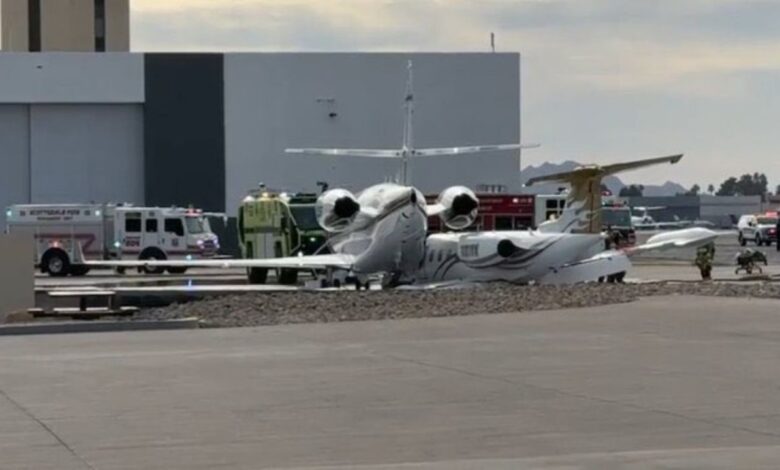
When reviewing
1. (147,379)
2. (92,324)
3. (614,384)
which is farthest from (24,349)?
(614,384)

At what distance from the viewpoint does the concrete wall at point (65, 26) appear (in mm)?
88125

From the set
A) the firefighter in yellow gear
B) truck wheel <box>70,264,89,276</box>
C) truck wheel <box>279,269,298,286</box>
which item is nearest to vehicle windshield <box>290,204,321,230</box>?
Result: truck wheel <box>279,269,298,286</box>

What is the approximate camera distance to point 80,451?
1186 cm

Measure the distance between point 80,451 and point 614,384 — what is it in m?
6.28

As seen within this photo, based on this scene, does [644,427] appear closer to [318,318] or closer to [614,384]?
[614,384]

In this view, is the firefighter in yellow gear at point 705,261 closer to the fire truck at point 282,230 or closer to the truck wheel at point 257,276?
the fire truck at point 282,230

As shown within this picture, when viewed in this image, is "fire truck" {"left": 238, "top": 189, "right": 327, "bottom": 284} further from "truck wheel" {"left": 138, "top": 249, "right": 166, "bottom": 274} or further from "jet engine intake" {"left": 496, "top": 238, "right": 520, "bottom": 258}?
"jet engine intake" {"left": 496, "top": 238, "right": 520, "bottom": 258}

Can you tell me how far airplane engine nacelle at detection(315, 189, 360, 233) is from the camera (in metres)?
42.0

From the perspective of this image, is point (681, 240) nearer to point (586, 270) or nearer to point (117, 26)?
point (586, 270)

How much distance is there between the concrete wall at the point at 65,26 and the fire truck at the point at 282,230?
39013 millimetres

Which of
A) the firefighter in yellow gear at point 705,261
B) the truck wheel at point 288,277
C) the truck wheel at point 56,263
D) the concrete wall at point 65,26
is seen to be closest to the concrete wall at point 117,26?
the concrete wall at point 65,26

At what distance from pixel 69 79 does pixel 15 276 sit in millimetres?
46193

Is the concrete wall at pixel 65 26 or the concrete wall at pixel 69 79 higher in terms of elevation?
the concrete wall at pixel 65 26

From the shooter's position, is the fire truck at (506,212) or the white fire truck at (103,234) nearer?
the white fire truck at (103,234)
